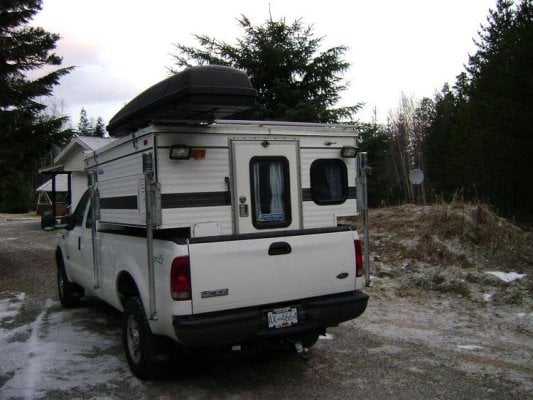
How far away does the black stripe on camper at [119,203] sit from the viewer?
4957 mm

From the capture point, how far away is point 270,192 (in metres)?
4.90

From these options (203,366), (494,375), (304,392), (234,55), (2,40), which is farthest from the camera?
(234,55)

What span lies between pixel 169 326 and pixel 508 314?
5.04 metres

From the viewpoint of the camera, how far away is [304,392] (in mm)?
4453

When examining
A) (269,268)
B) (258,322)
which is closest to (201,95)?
(269,268)

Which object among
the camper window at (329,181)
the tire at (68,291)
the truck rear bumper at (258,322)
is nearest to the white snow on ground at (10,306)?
the tire at (68,291)

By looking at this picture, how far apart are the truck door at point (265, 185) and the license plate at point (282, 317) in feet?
2.64

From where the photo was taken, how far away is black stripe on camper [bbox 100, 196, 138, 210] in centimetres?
496

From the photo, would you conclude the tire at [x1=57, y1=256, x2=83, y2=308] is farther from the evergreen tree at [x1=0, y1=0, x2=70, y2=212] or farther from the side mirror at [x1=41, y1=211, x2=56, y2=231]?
the evergreen tree at [x1=0, y1=0, x2=70, y2=212]

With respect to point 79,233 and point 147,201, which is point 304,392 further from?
point 79,233

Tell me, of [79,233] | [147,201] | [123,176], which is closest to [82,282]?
[79,233]

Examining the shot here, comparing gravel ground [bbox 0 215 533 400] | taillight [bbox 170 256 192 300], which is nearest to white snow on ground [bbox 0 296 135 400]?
gravel ground [bbox 0 215 533 400]

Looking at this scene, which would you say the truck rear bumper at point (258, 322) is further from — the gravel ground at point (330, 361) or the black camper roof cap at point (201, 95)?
the black camper roof cap at point (201, 95)

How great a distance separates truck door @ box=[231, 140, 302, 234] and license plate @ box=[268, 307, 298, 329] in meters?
0.80
